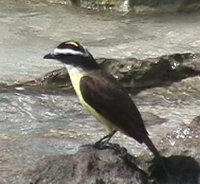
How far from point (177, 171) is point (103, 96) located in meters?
0.66

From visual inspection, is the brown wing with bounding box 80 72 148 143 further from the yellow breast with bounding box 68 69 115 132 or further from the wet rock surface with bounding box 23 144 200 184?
the wet rock surface with bounding box 23 144 200 184

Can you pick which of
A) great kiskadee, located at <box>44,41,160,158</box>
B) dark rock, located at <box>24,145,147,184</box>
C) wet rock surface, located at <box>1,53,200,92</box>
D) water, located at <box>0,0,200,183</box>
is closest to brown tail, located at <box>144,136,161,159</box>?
great kiskadee, located at <box>44,41,160,158</box>

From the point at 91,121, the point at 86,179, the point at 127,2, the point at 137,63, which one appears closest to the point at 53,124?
the point at 91,121

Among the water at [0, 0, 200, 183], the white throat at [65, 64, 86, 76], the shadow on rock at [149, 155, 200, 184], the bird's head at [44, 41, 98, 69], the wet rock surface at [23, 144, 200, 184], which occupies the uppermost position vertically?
the bird's head at [44, 41, 98, 69]

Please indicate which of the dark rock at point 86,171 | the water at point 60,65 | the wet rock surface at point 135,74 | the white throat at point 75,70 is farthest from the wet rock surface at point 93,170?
the wet rock surface at point 135,74

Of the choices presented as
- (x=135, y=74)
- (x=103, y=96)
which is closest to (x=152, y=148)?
(x=103, y=96)

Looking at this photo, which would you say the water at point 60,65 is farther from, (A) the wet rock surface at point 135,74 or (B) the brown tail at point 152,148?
(B) the brown tail at point 152,148

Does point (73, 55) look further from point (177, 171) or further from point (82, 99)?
point (177, 171)

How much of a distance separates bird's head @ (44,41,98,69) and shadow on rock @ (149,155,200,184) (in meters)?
0.74

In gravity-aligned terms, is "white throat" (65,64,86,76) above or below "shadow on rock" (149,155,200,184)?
above

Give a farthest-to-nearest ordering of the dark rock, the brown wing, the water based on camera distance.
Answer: the water, the brown wing, the dark rock

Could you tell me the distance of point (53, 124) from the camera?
300 inches

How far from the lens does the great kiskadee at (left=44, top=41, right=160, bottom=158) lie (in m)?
5.99

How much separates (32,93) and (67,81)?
0.42 m
